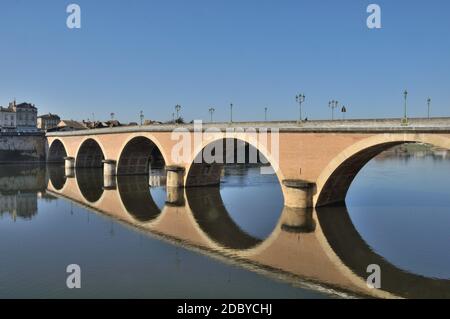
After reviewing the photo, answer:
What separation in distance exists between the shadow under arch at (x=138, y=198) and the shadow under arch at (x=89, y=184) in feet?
6.84

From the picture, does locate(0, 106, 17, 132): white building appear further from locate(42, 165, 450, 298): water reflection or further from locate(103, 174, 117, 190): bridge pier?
locate(42, 165, 450, 298): water reflection

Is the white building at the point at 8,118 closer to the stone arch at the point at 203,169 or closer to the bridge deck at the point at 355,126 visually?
the stone arch at the point at 203,169

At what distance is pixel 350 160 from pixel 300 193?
3679 mm

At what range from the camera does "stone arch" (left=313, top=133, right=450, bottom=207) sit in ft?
65.9

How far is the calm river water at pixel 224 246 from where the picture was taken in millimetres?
14484

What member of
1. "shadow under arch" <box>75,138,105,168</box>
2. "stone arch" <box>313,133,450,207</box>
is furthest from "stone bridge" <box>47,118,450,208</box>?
"shadow under arch" <box>75,138,105,168</box>

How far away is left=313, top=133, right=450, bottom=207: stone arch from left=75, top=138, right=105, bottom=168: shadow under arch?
43697 mm

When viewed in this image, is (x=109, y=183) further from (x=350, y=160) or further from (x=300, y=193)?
(x=350, y=160)

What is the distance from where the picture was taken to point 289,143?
26.4 meters

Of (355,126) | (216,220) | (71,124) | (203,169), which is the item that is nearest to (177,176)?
(203,169)

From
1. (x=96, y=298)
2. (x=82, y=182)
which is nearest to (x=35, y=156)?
(x=82, y=182)

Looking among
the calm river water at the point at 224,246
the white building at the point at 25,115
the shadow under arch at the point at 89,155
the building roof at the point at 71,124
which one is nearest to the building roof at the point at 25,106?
the white building at the point at 25,115
